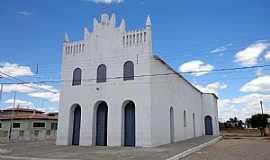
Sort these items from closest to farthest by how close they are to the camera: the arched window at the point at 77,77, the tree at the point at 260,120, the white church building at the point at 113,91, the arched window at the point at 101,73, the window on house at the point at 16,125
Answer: the white church building at the point at 113,91 → the arched window at the point at 101,73 → the arched window at the point at 77,77 → the window on house at the point at 16,125 → the tree at the point at 260,120

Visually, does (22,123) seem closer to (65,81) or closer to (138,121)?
(65,81)

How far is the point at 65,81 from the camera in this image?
883 inches

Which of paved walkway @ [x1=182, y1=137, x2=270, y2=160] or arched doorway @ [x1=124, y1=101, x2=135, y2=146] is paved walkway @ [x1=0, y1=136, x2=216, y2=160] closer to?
paved walkway @ [x1=182, y1=137, x2=270, y2=160]

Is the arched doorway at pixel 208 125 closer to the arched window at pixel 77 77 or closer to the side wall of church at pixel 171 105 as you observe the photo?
the side wall of church at pixel 171 105

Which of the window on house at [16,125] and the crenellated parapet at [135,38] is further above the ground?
the crenellated parapet at [135,38]

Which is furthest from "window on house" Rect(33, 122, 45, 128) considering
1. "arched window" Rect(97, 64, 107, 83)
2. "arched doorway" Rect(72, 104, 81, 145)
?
"arched window" Rect(97, 64, 107, 83)

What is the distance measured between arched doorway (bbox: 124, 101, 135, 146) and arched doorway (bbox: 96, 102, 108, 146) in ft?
6.04

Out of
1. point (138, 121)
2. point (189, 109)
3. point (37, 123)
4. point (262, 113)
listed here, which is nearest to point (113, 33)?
point (138, 121)

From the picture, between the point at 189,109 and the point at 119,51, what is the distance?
50.8ft

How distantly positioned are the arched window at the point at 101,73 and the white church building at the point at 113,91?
83mm

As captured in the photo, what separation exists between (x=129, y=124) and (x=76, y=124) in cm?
517

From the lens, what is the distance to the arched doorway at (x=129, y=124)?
19531mm

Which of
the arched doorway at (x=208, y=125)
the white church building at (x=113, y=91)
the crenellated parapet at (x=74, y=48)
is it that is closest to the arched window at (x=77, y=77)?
the white church building at (x=113, y=91)

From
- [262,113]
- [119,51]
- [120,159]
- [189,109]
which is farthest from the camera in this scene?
[262,113]
